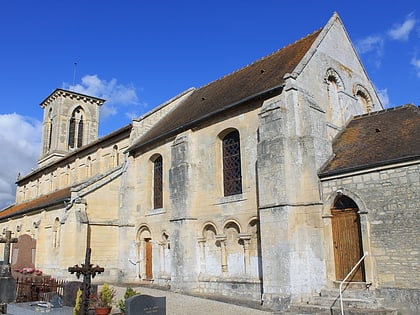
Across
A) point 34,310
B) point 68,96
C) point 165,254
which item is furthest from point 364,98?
point 68,96

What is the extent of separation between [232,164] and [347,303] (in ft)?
24.4

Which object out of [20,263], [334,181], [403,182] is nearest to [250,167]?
[334,181]

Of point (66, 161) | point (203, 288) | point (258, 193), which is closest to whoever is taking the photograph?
point (258, 193)

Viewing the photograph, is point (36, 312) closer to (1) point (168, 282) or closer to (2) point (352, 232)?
(1) point (168, 282)

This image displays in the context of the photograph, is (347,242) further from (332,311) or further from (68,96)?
(68,96)

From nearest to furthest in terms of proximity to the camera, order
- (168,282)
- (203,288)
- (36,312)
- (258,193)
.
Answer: (36,312) < (258,193) < (203,288) < (168,282)

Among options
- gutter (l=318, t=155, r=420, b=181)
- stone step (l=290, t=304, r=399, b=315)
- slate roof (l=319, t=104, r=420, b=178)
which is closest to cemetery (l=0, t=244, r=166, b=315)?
stone step (l=290, t=304, r=399, b=315)

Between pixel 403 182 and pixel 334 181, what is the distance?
7.67 ft

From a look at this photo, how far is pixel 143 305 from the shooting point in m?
9.27

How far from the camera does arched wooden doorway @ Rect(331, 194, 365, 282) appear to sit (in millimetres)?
13422

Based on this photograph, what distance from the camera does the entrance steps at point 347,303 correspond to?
465 inches

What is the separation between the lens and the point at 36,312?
11250 millimetres

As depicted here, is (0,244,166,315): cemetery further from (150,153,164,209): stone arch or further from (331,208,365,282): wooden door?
(150,153,164,209): stone arch

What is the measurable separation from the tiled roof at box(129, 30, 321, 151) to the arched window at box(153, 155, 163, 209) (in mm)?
1309
